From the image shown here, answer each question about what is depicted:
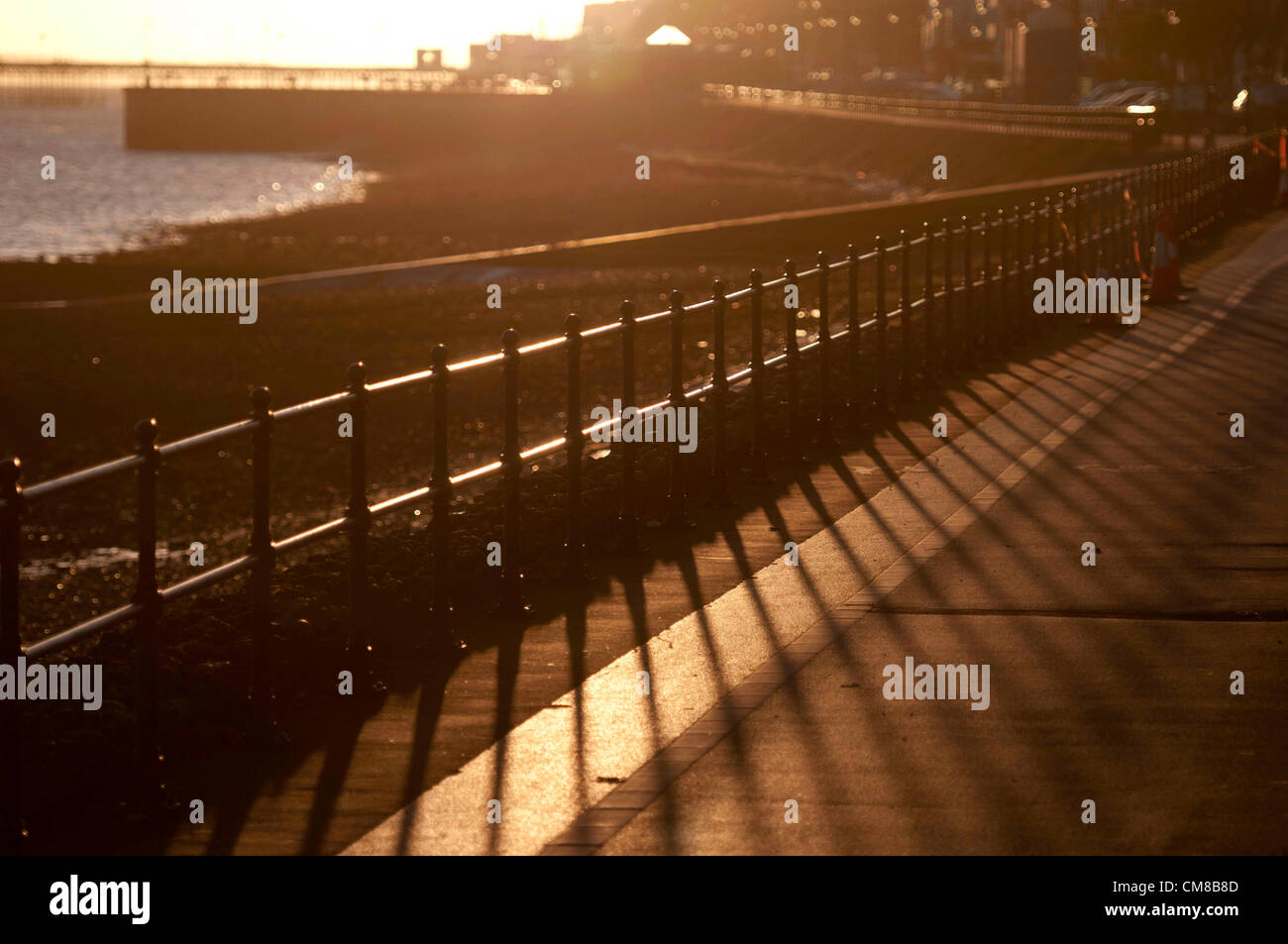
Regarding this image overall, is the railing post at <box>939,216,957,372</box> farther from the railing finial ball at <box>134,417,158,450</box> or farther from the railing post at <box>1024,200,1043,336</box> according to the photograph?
the railing finial ball at <box>134,417,158,450</box>

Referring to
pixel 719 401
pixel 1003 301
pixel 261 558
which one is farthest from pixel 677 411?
pixel 1003 301

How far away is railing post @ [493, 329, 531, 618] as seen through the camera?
348 inches

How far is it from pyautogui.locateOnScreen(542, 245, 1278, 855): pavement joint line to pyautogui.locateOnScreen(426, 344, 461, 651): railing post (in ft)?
4.75

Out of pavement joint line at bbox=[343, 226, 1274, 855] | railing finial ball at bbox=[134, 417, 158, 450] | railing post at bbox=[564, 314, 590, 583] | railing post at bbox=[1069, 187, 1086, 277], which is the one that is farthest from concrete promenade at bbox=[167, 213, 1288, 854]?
railing post at bbox=[1069, 187, 1086, 277]

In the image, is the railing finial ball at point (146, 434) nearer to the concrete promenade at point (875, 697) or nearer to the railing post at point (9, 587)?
the railing post at point (9, 587)

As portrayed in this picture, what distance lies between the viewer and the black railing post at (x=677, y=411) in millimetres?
10672

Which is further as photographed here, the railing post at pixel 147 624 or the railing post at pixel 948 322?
the railing post at pixel 948 322

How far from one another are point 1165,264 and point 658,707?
1771 cm

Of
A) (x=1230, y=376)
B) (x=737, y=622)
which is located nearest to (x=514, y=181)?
(x=1230, y=376)

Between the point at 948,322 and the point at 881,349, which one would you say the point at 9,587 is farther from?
the point at 948,322

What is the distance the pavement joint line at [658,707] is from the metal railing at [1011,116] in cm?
5178

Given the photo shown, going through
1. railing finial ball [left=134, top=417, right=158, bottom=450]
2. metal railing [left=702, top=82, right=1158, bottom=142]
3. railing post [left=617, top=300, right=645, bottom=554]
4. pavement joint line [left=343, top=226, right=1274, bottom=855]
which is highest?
metal railing [left=702, top=82, right=1158, bottom=142]

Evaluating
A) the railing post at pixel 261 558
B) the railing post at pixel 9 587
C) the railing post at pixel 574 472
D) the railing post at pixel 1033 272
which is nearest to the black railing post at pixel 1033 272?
the railing post at pixel 1033 272

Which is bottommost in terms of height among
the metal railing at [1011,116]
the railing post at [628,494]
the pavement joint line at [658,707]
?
the pavement joint line at [658,707]
